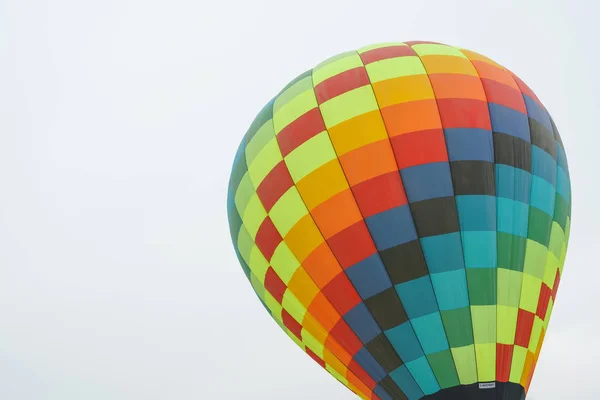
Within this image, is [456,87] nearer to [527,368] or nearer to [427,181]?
[427,181]

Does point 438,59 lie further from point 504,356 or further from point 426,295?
point 504,356

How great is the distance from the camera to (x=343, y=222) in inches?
319

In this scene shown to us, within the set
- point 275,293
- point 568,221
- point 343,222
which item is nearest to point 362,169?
point 343,222

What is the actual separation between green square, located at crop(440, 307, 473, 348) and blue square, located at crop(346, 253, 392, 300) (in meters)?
0.71

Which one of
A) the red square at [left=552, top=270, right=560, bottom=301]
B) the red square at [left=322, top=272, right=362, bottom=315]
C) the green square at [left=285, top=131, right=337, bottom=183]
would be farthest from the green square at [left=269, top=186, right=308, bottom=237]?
the red square at [left=552, top=270, right=560, bottom=301]

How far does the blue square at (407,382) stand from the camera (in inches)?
296

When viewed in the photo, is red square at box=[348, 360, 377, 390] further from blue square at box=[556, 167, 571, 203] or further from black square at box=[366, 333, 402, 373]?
blue square at box=[556, 167, 571, 203]

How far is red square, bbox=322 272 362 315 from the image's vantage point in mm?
7984

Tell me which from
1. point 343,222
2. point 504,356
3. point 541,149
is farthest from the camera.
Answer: point 541,149

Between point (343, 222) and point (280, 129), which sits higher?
point (280, 129)

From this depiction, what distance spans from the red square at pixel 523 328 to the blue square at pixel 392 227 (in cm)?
145

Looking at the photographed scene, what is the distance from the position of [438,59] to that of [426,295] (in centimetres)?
316

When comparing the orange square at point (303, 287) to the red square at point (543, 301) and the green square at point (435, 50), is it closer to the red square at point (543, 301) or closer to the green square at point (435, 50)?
the red square at point (543, 301)

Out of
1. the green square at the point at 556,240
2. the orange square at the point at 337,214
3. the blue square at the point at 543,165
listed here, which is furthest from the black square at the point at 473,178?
the orange square at the point at 337,214
